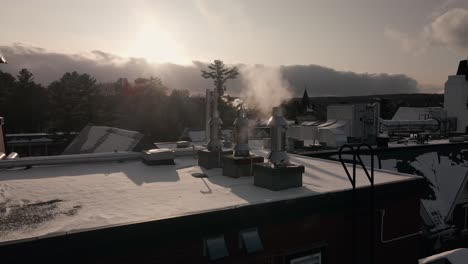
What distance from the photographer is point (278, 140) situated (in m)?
8.87

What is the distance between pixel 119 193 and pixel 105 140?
14810 mm

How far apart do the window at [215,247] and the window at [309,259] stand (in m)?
1.88

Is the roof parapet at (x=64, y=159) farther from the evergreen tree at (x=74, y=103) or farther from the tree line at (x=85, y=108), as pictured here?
the evergreen tree at (x=74, y=103)

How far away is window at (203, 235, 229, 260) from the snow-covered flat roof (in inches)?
23.4

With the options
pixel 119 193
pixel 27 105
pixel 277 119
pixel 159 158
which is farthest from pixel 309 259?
pixel 27 105

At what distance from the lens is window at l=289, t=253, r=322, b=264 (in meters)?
7.68

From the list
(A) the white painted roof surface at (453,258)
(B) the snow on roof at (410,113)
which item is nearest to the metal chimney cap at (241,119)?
(A) the white painted roof surface at (453,258)

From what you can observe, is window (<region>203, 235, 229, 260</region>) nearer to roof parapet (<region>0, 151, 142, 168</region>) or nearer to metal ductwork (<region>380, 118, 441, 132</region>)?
roof parapet (<region>0, 151, 142, 168</region>)

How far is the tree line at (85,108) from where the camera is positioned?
166ft

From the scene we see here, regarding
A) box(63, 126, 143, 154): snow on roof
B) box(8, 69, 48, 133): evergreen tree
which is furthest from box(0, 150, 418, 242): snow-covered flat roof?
box(8, 69, 48, 133): evergreen tree

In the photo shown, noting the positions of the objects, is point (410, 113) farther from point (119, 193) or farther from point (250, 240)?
point (119, 193)

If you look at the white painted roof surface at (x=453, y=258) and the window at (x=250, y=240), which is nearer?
the white painted roof surface at (x=453, y=258)

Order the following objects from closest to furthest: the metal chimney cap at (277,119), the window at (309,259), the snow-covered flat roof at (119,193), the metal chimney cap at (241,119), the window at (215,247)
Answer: the snow-covered flat roof at (119,193) → the window at (215,247) → the window at (309,259) → the metal chimney cap at (277,119) → the metal chimney cap at (241,119)

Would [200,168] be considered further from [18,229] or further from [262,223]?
[18,229]
